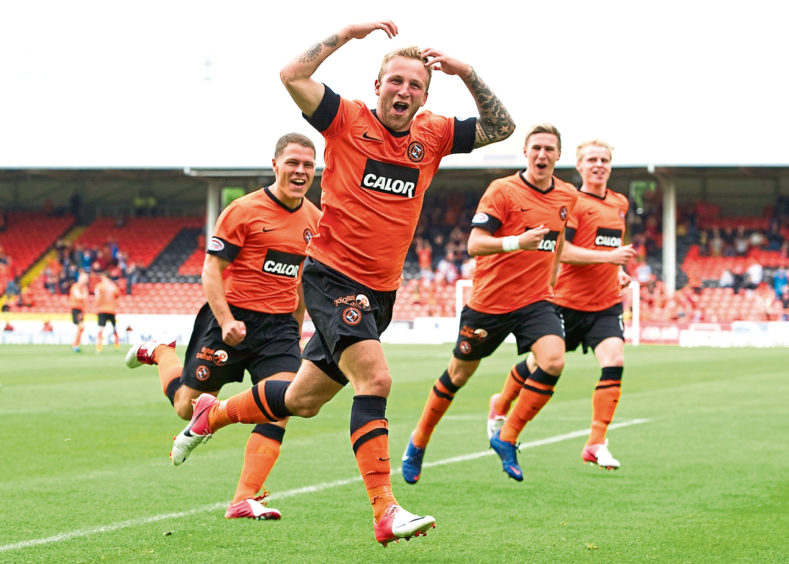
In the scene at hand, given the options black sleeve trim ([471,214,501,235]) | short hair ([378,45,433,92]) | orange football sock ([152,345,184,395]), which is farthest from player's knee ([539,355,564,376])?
short hair ([378,45,433,92])

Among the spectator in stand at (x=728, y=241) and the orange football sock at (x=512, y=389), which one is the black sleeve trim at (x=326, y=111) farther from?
the spectator in stand at (x=728, y=241)

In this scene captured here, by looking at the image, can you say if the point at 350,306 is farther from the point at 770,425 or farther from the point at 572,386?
the point at 572,386

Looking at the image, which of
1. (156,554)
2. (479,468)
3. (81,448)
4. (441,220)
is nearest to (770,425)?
(479,468)

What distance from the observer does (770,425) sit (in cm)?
1111

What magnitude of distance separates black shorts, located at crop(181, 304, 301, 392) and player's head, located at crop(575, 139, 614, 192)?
3109 mm

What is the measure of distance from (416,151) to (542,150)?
2.75 meters

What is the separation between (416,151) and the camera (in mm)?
5406

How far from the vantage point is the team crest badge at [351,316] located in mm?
5156

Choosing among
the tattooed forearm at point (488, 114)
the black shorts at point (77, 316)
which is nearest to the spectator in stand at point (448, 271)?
the black shorts at point (77, 316)

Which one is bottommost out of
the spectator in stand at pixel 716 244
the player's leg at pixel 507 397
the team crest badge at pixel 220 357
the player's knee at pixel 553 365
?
the spectator in stand at pixel 716 244

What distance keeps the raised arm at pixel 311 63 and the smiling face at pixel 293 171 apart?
5.03 feet

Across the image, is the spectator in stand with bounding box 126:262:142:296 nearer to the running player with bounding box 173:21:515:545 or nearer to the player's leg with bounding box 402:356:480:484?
the player's leg with bounding box 402:356:480:484

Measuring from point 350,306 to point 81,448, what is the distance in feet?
16.2

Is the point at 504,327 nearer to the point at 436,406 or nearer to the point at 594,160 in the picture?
the point at 436,406
